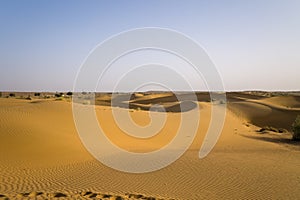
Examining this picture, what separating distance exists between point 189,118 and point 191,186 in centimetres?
1924

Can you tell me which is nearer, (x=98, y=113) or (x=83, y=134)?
(x=83, y=134)

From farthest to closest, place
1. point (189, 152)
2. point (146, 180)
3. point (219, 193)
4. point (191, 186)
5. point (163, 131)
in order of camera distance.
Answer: point (163, 131), point (189, 152), point (146, 180), point (191, 186), point (219, 193)

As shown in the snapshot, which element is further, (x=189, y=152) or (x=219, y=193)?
(x=189, y=152)

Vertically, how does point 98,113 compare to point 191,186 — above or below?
above

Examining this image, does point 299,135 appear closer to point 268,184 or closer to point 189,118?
point 189,118

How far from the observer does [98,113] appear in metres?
22.4

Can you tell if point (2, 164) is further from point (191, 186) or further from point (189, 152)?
point (189, 152)

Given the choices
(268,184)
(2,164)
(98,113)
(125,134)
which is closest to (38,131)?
(2,164)

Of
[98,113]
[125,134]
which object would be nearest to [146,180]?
[125,134]

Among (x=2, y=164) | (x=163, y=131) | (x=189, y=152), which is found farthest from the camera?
(x=163, y=131)

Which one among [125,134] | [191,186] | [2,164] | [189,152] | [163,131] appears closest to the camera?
[191,186]

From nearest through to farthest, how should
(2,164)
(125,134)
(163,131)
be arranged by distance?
(2,164), (125,134), (163,131)

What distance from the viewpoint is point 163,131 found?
832 inches

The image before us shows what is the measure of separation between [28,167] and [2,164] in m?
0.87
